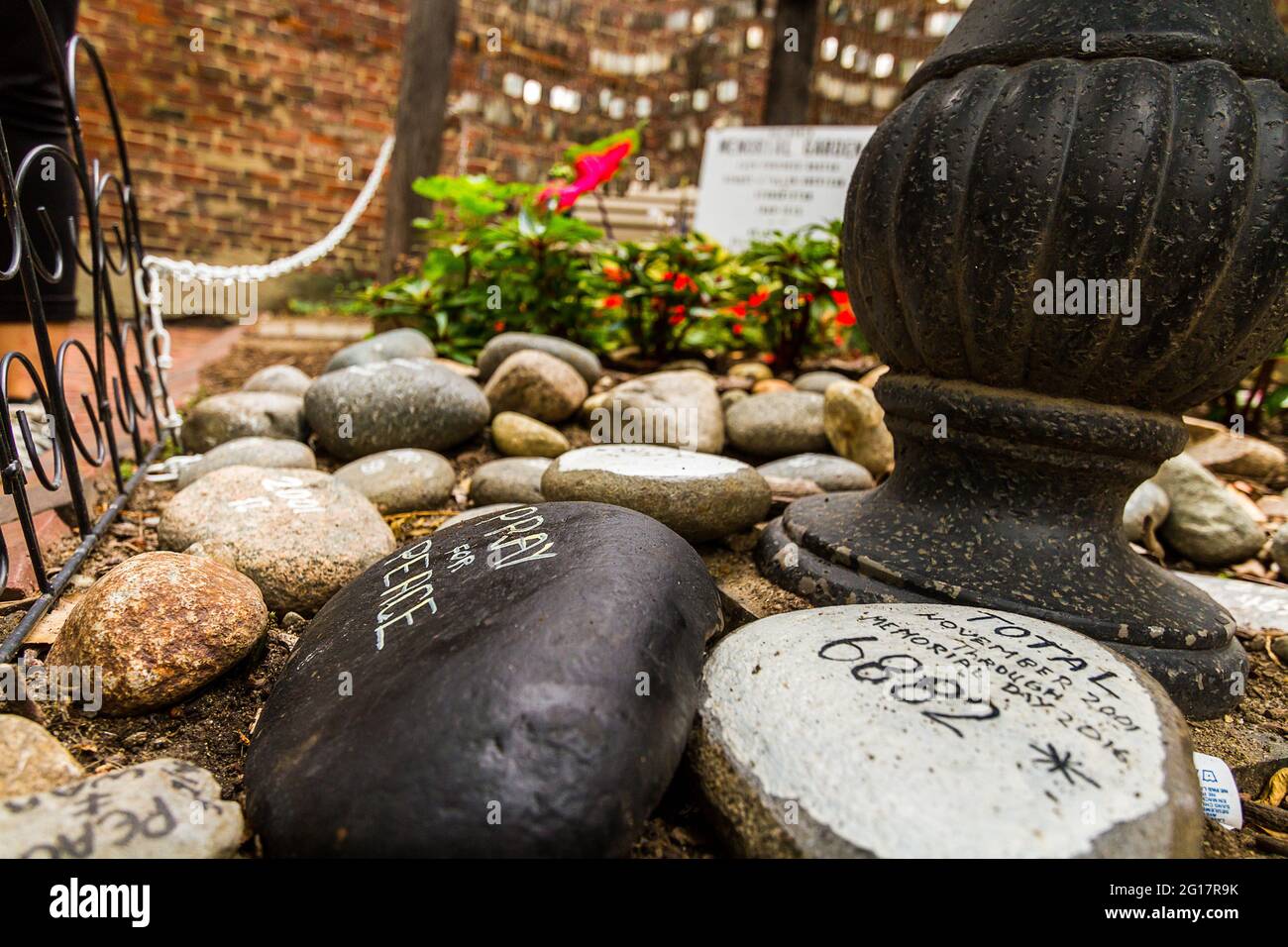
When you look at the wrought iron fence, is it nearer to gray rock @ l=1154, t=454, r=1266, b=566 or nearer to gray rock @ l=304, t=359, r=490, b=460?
gray rock @ l=304, t=359, r=490, b=460

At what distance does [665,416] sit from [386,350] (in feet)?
4.58

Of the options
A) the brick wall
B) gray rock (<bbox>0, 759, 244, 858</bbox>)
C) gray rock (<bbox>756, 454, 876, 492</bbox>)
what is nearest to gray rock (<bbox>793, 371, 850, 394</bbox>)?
gray rock (<bbox>756, 454, 876, 492</bbox>)

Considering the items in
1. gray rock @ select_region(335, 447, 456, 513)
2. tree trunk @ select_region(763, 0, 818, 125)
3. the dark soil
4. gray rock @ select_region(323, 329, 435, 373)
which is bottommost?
the dark soil

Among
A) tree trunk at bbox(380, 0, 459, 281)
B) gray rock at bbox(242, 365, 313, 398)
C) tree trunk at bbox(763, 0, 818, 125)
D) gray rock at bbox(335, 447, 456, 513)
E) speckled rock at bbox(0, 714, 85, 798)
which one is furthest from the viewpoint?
→ tree trunk at bbox(763, 0, 818, 125)

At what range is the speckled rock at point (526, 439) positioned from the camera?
2670mm

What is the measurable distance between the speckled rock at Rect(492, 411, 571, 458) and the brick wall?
5.40 meters

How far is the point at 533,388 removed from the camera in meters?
2.86

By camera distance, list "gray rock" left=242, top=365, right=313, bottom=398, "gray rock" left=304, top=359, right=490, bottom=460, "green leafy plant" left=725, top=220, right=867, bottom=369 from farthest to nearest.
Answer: "green leafy plant" left=725, top=220, right=867, bottom=369, "gray rock" left=242, top=365, right=313, bottom=398, "gray rock" left=304, top=359, right=490, bottom=460

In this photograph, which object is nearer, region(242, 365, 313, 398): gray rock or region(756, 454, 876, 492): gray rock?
region(756, 454, 876, 492): gray rock

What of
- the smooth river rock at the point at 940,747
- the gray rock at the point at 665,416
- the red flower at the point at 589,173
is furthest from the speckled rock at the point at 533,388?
the smooth river rock at the point at 940,747

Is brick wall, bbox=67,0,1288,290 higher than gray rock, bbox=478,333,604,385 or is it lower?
higher

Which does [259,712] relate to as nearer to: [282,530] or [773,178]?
[282,530]

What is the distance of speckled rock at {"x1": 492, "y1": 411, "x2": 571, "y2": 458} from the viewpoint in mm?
2670
